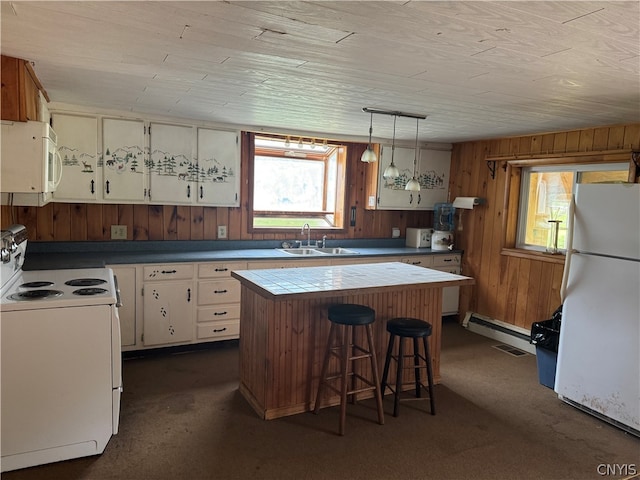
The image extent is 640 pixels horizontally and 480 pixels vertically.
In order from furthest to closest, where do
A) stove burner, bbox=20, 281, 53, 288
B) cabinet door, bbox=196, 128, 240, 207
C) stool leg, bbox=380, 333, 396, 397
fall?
cabinet door, bbox=196, 128, 240, 207
stool leg, bbox=380, 333, 396, 397
stove burner, bbox=20, 281, 53, 288

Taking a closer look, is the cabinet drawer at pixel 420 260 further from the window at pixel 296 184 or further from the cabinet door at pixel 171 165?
the cabinet door at pixel 171 165

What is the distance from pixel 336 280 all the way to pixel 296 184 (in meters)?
2.23

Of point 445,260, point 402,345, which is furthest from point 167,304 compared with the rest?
point 445,260

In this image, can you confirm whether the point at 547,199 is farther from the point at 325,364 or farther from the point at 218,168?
the point at 218,168

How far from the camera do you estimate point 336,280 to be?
9.69 ft

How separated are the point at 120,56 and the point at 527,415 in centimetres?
324

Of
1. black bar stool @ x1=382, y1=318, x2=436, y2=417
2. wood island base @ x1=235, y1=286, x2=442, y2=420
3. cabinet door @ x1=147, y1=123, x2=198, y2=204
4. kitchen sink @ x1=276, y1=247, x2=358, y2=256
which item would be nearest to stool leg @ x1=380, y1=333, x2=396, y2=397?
black bar stool @ x1=382, y1=318, x2=436, y2=417

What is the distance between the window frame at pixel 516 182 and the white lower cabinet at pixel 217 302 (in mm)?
2672

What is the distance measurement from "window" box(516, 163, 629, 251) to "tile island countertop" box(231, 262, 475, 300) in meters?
1.68

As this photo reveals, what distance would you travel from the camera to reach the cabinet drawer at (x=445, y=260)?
4.96 metres

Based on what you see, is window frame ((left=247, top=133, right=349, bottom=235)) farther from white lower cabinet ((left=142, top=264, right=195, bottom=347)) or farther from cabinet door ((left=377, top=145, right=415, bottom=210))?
white lower cabinet ((left=142, top=264, right=195, bottom=347))

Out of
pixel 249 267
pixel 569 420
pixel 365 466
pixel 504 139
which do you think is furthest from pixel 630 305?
pixel 249 267

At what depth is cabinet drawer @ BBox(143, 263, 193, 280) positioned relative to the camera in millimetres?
3664

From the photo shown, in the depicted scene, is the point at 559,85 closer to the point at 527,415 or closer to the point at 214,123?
the point at 527,415
